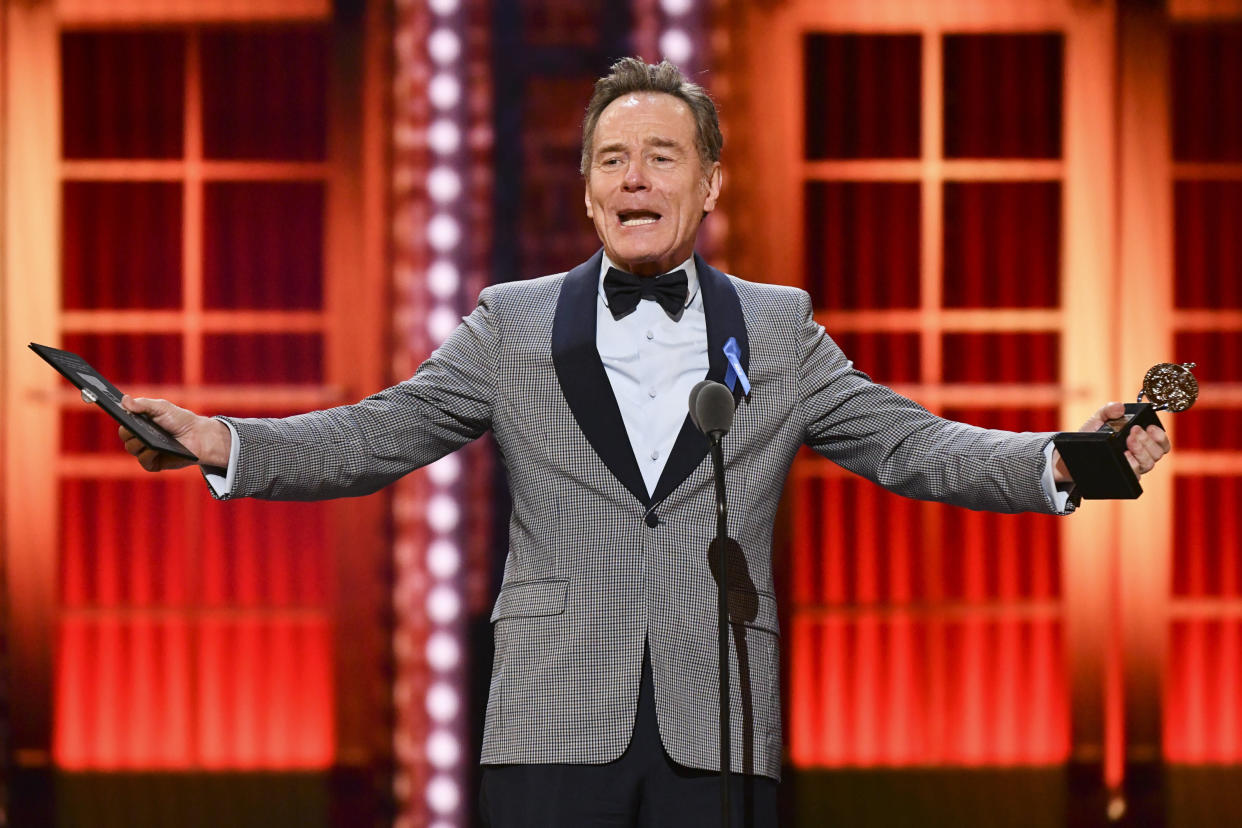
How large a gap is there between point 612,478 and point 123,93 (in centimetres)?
270

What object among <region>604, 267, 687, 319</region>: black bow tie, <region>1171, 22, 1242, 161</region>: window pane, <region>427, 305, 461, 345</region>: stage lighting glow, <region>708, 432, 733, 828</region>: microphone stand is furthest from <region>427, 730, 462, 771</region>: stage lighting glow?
<region>1171, 22, 1242, 161</region>: window pane

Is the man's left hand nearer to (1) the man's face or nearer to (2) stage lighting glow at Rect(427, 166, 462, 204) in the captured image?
(1) the man's face

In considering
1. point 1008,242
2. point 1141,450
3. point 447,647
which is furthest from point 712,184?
point 1008,242

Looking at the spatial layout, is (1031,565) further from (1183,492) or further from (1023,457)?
(1023,457)

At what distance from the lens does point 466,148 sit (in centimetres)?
346

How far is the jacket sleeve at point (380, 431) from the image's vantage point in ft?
5.23

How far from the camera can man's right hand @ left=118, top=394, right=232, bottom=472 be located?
1492 millimetres

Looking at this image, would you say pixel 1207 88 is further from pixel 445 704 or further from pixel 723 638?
pixel 723 638

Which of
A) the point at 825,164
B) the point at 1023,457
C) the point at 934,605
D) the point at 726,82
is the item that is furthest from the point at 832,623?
the point at 1023,457

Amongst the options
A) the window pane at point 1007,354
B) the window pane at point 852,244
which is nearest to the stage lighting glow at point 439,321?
the window pane at point 852,244

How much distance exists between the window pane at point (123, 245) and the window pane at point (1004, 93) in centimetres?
228

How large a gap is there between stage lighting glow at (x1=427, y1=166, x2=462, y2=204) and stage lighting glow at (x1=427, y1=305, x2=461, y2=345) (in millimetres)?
302

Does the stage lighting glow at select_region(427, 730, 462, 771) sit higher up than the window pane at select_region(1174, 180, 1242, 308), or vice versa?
→ the window pane at select_region(1174, 180, 1242, 308)

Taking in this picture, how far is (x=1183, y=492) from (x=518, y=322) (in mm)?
2668
